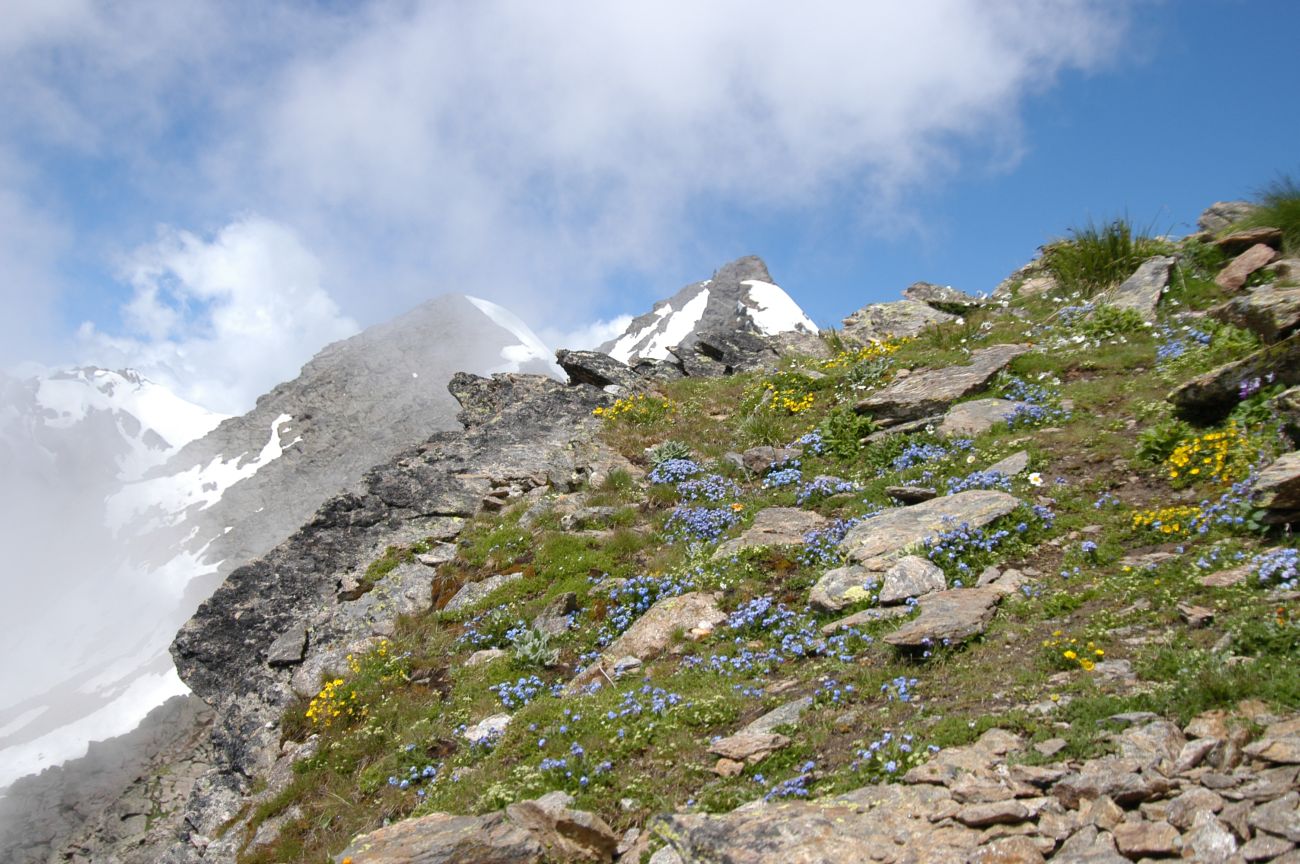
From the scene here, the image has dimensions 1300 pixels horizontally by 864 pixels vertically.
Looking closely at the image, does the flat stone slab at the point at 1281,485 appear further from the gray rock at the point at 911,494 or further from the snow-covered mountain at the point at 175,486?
the snow-covered mountain at the point at 175,486

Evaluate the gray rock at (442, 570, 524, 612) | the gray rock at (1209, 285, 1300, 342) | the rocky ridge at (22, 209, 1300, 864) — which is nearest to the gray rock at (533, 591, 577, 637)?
the rocky ridge at (22, 209, 1300, 864)

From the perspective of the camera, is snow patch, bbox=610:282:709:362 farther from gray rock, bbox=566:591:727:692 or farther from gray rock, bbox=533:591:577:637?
gray rock, bbox=566:591:727:692

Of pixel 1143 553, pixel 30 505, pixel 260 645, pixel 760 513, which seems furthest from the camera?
pixel 30 505

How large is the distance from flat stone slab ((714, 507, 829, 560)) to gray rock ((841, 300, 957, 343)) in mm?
9070

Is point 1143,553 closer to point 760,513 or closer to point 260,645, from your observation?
point 760,513

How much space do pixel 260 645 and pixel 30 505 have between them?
108 meters

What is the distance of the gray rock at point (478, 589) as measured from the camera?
11133 mm

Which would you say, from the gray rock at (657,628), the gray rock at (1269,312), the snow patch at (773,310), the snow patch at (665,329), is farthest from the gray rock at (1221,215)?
the snow patch at (665,329)

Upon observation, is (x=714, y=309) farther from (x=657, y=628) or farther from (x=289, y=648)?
(x=657, y=628)

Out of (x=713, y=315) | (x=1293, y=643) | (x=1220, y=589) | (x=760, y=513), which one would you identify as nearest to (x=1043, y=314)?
(x=760, y=513)

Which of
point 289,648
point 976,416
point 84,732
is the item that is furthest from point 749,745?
point 84,732

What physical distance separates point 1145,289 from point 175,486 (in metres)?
94.7

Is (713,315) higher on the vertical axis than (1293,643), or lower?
higher

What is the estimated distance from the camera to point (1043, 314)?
16.6 meters
